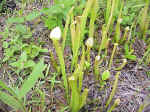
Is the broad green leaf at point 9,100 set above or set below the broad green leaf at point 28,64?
below

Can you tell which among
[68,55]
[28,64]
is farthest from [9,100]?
[68,55]

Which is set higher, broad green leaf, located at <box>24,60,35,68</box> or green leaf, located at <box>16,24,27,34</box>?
green leaf, located at <box>16,24,27,34</box>

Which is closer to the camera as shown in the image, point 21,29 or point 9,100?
point 9,100

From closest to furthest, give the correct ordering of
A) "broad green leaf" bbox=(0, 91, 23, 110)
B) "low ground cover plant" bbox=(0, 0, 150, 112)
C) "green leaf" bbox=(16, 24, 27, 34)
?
"broad green leaf" bbox=(0, 91, 23, 110), "low ground cover plant" bbox=(0, 0, 150, 112), "green leaf" bbox=(16, 24, 27, 34)

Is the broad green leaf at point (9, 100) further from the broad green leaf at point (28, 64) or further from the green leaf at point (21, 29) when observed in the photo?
the green leaf at point (21, 29)

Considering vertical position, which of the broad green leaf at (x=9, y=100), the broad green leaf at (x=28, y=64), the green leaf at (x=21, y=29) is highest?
the green leaf at (x=21, y=29)

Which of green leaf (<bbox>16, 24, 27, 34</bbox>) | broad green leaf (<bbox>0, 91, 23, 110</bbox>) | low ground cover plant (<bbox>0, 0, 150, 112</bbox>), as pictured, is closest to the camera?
broad green leaf (<bbox>0, 91, 23, 110</bbox>)

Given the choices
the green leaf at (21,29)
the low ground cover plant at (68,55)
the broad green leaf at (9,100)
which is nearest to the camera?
the broad green leaf at (9,100)

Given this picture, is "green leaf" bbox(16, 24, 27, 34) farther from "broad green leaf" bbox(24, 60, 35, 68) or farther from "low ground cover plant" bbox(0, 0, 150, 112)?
"broad green leaf" bbox(24, 60, 35, 68)

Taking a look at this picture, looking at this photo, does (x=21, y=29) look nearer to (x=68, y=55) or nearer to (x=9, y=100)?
(x=68, y=55)

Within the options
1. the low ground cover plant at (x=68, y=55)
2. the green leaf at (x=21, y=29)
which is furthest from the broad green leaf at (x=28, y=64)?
the green leaf at (x=21, y=29)

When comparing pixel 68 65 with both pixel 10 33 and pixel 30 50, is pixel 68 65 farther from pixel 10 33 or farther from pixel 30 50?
pixel 10 33

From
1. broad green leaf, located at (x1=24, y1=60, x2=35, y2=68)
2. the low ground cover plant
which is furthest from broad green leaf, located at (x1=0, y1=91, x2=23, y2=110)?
broad green leaf, located at (x1=24, y1=60, x2=35, y2=68)

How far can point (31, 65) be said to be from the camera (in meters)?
0.76
